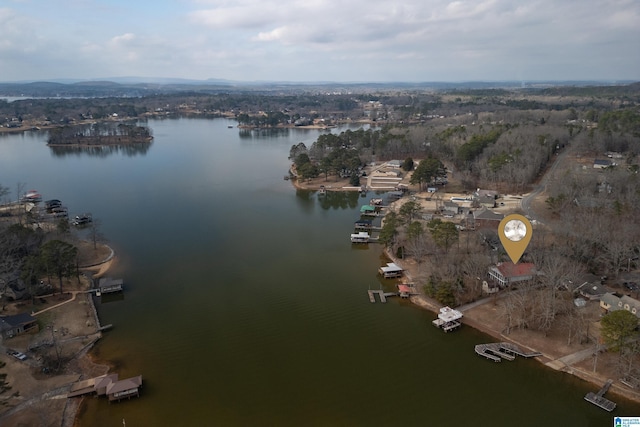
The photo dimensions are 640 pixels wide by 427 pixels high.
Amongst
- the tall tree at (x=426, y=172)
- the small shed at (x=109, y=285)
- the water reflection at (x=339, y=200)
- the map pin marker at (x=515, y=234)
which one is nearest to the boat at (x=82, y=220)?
the small shed at (x=109, y=285)

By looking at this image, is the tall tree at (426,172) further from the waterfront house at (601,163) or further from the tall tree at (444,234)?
the tall tree at (444,234)

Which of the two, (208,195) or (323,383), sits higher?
(208,195)

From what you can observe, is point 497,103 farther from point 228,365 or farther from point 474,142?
point 228,365

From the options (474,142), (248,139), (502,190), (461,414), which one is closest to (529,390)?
(461,414)

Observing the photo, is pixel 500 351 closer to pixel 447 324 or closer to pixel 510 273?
pixel 447 324

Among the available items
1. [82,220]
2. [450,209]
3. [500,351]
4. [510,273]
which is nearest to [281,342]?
[500,351]

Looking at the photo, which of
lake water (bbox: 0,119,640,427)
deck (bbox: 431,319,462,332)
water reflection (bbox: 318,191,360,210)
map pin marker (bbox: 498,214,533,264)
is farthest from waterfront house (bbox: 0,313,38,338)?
water reflection (bbox: 318,191,360,210)
